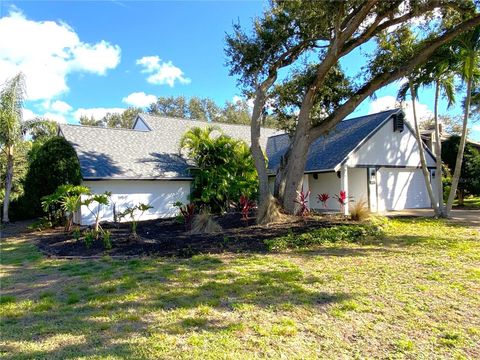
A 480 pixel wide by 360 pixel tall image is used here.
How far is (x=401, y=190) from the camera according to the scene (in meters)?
20.0

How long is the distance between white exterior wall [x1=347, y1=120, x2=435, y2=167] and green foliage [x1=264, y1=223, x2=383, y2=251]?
7.07 m

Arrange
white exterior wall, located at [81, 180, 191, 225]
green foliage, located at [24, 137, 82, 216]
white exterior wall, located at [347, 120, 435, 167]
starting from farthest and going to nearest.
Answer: white exterior wall, located at [347, 120, 435, 167], white exterior wall, located at [81, 180, 191, 225], green foliage, located at [24, 137, 82, 216]

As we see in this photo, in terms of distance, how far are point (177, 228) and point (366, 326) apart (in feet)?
30.0

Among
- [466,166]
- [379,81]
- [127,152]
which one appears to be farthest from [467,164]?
[127,152]

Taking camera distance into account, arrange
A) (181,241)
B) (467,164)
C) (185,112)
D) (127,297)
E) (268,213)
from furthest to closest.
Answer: (185,112)
(467,164)
(268,213)
(181,241)
(127,297)

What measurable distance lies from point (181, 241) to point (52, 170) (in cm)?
775

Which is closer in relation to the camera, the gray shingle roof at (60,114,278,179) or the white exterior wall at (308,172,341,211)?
the gray shingle roof at (60,114,278,179)

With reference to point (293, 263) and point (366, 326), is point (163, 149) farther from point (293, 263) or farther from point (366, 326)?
point (366, 326)

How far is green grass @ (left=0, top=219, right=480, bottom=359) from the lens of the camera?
12.1 ft

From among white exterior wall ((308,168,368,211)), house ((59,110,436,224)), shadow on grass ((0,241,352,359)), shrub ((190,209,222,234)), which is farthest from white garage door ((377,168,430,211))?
shadow on grass ((0,241,352,359))

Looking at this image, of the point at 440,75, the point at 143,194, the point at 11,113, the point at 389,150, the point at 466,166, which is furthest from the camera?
the point at 466,166

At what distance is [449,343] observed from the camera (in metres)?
3.73

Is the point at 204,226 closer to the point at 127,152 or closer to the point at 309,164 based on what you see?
the point at 127,152

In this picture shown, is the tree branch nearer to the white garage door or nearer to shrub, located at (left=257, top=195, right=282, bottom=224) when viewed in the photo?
shrub, located at (left=257, top=195, right=282, bottom=224)
